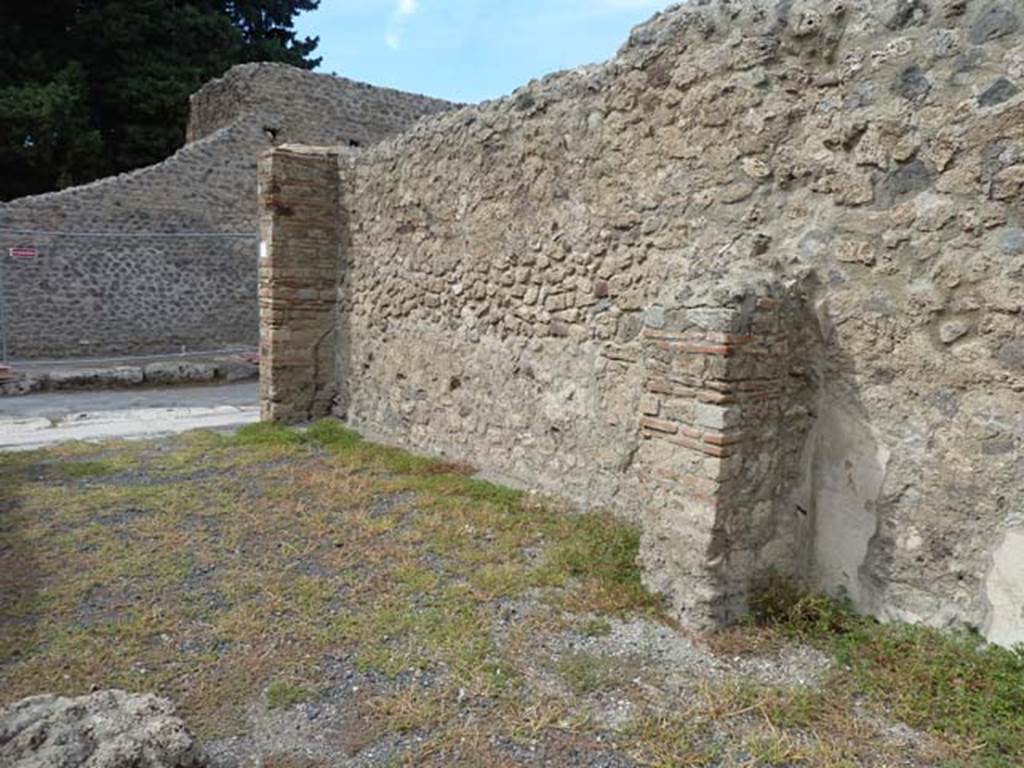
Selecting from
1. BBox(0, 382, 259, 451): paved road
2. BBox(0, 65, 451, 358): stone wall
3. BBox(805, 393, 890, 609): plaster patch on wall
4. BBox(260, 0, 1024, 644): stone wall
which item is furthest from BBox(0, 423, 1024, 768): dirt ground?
BBox(0, 65, 451, 358): stone wall

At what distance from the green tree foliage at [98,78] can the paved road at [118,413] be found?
38.0ft

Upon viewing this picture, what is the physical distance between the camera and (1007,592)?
2.85 m

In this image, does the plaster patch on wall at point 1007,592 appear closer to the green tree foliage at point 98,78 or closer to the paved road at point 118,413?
the paved road at point 118,413

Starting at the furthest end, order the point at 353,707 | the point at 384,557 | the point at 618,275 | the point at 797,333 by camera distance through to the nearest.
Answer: the point at 618,275
the point at 384,557
the point at 797,333
the point at 353,707

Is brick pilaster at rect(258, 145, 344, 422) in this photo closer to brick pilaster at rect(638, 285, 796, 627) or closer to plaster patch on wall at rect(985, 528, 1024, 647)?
brick pilaster at rect(638, 285, 796, 627)

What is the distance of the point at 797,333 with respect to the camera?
3.47m

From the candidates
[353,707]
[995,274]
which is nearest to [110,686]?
[353,707]

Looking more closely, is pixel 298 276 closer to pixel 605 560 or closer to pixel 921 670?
pixel 605 560

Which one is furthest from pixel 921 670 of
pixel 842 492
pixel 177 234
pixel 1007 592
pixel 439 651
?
pixel 177 234

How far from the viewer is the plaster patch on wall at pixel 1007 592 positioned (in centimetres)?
281

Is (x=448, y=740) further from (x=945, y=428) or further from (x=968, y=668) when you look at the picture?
(x=945, y=428)

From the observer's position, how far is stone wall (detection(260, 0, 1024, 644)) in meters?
2.94

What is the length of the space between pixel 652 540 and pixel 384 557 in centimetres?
152

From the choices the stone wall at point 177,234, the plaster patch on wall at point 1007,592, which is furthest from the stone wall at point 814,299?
the stone wall at point 177,234
